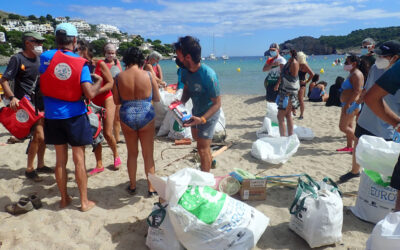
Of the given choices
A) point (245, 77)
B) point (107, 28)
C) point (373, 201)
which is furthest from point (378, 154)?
point (107, 28)

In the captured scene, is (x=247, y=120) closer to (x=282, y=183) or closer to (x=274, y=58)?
(x=274, y=58)

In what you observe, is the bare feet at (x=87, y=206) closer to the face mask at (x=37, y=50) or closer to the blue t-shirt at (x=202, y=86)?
the blue t-shirt at (x=202, y=86)

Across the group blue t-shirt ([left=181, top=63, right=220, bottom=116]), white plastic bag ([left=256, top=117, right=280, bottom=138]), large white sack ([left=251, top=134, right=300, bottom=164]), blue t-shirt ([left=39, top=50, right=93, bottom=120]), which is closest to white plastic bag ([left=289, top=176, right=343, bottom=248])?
blue t-shirt ([left=181, top=63, right=220, bottom=116])

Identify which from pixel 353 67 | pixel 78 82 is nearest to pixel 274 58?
pixel 353 67

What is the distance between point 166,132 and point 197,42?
312 centimetres

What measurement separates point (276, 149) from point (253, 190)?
1.54m

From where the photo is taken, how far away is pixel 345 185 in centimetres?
336

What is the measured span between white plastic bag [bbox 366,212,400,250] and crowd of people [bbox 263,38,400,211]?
344 mm

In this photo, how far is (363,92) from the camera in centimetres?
350

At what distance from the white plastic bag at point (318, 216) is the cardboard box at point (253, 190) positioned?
2.40 ft

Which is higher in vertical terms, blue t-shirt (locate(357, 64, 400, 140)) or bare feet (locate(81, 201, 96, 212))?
blue t-shirt (locate(357, 64, 400, 140))

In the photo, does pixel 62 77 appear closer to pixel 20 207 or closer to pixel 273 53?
pixel 20 207

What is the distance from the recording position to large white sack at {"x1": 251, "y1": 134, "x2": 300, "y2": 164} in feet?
13.6

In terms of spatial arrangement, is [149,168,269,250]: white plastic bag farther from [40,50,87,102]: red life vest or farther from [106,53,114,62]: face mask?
[106,53,114,62]: face mask
